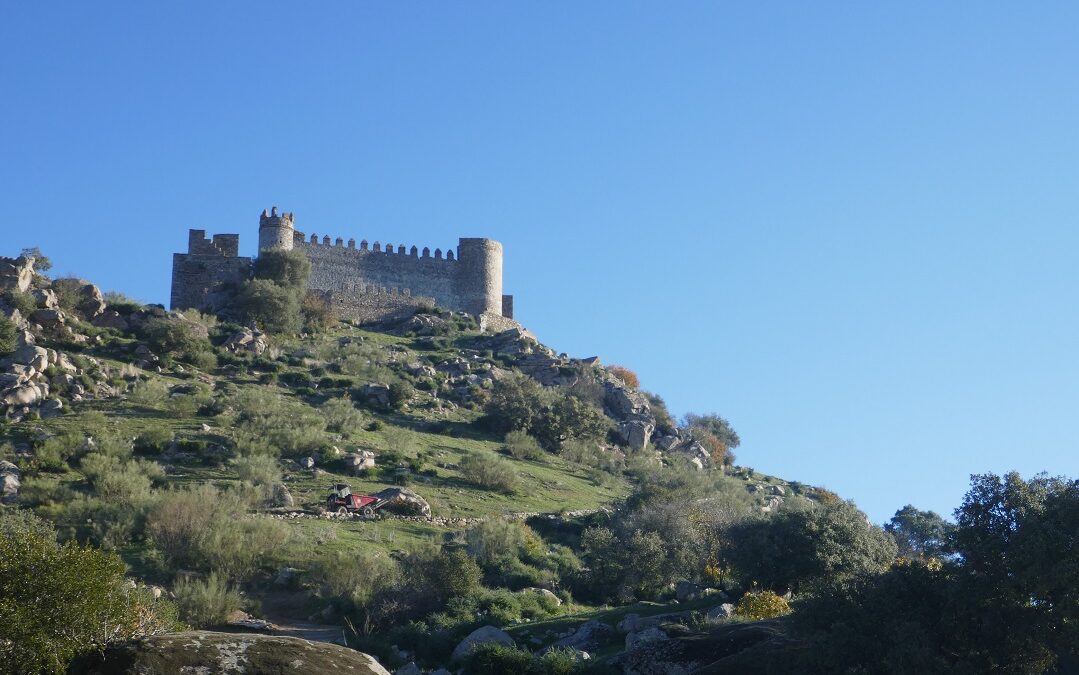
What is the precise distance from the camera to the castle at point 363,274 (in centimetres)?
5432

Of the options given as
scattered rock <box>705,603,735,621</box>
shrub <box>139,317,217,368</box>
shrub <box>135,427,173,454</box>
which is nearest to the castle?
shrub <box>139,317,217,368</box>

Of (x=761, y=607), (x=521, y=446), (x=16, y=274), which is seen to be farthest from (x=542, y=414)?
(x=761, y=607)

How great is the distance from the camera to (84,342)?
4391cm

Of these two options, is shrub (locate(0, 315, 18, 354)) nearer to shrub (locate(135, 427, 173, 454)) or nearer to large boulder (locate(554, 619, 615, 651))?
shrub (locate(135, 427, 173, 454))

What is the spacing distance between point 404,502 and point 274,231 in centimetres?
2759

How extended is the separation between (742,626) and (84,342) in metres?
31.8

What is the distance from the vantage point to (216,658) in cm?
1325

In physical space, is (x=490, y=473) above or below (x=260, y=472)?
above

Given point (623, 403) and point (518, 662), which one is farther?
point (623, 403)

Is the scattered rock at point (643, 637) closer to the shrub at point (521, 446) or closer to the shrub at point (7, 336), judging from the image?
the shrub at point (521, 446)

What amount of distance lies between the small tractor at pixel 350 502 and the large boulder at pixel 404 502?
0.21 metres

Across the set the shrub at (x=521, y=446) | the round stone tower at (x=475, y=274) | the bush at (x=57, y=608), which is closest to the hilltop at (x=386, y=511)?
the bush at (x=57, y=608)

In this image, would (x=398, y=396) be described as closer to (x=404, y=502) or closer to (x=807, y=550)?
(x=404, y=502)

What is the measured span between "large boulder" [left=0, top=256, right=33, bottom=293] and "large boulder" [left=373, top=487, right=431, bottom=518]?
2012cm
